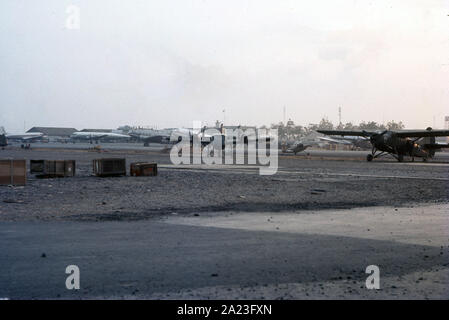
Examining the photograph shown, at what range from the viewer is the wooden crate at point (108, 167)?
93.7 ft

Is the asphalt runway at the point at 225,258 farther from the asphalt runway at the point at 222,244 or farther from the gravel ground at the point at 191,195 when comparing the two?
the gravel ground at the point at 191,195

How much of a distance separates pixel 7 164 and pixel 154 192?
7676 mm

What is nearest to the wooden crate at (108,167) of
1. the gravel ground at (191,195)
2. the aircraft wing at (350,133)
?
the gravel ground at (191,195)

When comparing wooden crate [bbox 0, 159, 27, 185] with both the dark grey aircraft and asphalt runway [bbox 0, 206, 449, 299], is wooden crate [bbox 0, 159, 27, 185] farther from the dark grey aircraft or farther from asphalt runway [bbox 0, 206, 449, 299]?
the dark grey aircraft

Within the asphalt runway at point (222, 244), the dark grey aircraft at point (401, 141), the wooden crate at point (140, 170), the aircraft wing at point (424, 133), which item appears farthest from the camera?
the dark grey aircraft at point (401, 141)

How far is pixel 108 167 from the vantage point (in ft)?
94.5

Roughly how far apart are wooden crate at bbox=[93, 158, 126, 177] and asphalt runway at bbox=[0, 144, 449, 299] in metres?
7.65

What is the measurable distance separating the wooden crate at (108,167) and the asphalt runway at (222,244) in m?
7.65

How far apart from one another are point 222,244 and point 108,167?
64.8 feet

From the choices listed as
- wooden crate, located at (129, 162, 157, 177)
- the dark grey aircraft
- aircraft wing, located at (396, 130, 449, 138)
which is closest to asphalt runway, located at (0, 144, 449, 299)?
wooden crate, located at (129, 162, 157, 177)

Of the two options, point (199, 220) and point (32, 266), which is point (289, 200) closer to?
point (199, 220)

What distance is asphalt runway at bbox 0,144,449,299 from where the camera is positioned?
7027 millimetres

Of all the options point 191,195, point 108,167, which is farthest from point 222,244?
point 108,167
